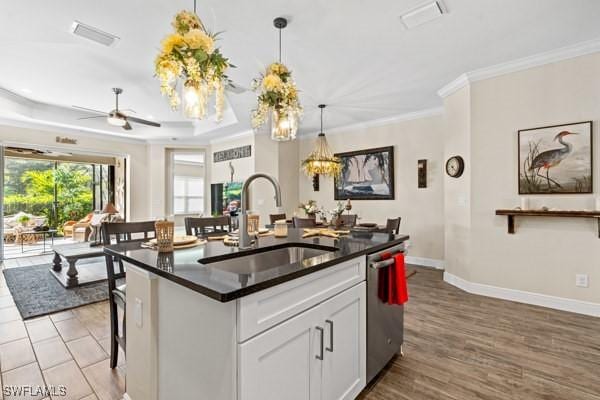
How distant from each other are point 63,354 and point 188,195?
18.2ft

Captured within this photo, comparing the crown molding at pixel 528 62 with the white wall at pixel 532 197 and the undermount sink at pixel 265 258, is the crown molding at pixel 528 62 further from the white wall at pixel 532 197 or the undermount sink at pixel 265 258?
the undermount sink at pixel 265 258

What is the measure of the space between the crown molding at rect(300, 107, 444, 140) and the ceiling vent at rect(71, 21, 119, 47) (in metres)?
4.36

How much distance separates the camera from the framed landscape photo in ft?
17.9

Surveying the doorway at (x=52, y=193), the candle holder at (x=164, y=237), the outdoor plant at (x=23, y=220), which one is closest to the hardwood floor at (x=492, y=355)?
the candle holder at (x=164, y=237)

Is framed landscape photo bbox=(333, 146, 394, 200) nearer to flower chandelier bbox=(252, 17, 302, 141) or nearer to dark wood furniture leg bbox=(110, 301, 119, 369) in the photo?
flower chandelier bbox=(252, 17, 302, 141)

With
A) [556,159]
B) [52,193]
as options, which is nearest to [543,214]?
[556,159]

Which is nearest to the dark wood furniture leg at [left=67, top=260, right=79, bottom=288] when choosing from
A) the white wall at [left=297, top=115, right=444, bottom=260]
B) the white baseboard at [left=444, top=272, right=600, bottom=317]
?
the white wall at [left=297, top=115, right=444, bottom=260]

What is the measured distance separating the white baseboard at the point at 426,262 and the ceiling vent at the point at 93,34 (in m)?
5.39

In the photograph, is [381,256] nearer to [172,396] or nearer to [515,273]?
[172,396]

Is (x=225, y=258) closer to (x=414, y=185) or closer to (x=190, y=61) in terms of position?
(x=190, y=61)

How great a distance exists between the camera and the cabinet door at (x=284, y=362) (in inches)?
40.4

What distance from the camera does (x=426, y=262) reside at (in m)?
5.04

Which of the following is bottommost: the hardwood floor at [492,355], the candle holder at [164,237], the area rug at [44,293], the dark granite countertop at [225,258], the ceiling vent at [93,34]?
the hardwood floor at [492,355]

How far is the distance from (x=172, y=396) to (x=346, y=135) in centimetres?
560
